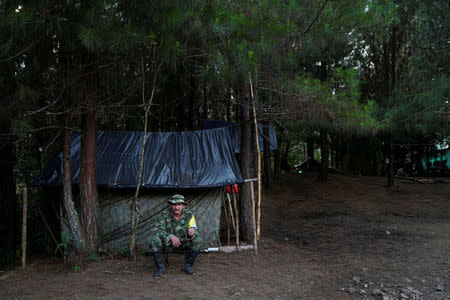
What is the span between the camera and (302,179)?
15.6 meters

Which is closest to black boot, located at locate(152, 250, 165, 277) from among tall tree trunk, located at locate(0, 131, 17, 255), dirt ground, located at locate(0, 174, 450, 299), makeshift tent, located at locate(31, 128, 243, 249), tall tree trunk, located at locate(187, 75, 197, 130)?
dirt ground, located at locate(0, 174, 450, 299)

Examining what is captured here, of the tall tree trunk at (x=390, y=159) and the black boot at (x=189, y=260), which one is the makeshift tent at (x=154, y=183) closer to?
the black boot at (x=189, y=260)

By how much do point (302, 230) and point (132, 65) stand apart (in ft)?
17.9

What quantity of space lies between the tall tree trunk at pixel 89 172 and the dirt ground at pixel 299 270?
1.84 ft

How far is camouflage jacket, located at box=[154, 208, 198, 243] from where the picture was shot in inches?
218

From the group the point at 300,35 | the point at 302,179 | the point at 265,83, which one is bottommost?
the point at 302,179

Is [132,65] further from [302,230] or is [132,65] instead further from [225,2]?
[302,230]

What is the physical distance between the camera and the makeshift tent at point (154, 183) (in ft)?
23.1

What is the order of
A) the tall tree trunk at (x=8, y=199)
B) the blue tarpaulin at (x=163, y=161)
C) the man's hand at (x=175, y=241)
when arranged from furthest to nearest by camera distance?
the tall tree trunk at (x=8, y=199)
the blue tarpaulin at (x=163, y=161)
the man's hand at (x=175, y=241)

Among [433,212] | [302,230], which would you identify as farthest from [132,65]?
[433,212]

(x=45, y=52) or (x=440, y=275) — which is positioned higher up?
(x=45, y=52)

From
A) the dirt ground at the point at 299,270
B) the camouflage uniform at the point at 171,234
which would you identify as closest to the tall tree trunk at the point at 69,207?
the dirt ground at the point at 299,270

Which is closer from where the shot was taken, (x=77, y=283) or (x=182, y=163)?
(x=77, y=283)

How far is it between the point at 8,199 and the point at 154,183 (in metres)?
3.92
